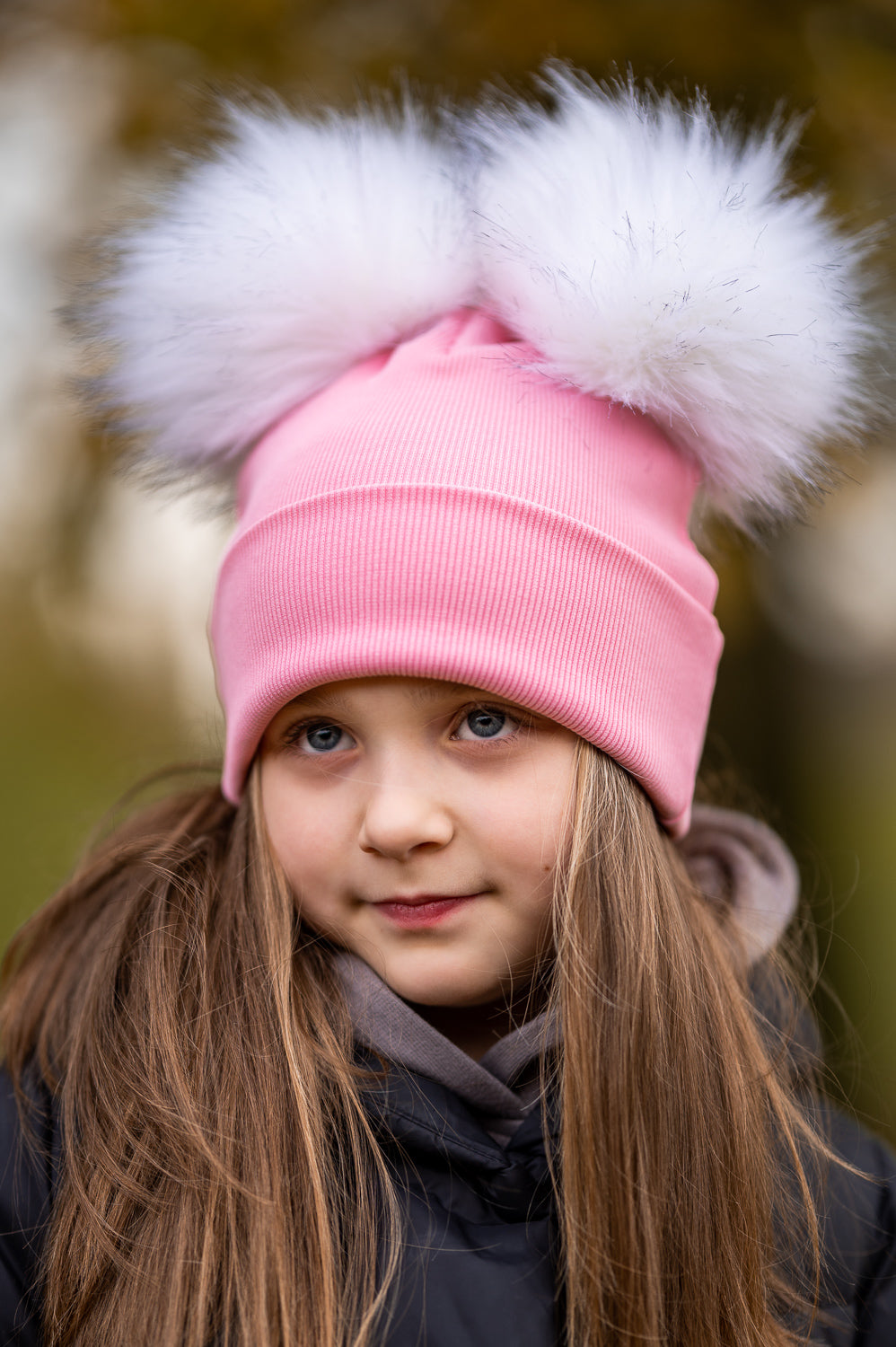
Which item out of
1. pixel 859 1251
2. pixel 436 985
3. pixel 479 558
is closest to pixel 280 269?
pixel 479 558

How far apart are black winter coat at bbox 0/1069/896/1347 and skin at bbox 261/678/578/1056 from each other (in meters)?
0.15

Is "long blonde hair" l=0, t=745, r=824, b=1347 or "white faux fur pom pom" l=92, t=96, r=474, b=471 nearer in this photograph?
"long blonde hair" l=0, t=745, r=824, b=1347

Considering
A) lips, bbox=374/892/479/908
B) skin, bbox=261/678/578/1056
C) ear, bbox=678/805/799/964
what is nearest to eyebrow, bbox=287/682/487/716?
skin, bbox=261/678/578/1056

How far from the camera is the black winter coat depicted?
1.22 metres

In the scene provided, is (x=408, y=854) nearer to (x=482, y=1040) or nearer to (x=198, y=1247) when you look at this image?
(x=482, y=1040)

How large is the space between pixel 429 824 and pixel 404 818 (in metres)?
0.03

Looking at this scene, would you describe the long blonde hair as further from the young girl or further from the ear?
the ear

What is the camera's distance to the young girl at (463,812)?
4.16ft

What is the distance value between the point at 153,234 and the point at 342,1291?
1.45m

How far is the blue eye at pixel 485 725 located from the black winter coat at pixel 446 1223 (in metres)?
0.44

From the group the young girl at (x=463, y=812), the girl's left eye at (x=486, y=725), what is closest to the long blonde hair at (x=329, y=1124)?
the young girl at (x=463, y=812)

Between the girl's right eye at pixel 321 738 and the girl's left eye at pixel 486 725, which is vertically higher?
the girl's left eye at pixel 486 725

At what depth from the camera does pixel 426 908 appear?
1.35 meters

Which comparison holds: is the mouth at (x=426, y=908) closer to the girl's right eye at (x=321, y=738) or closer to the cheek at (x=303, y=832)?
the cheek at (x=303, y=832)
